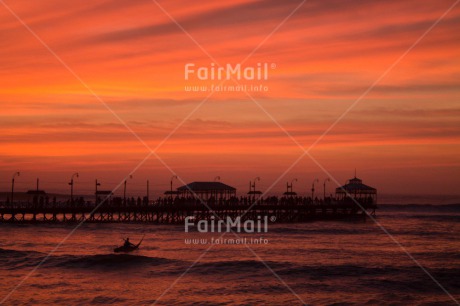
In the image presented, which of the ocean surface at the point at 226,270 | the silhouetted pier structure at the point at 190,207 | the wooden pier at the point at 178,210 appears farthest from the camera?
the silhouetted pier structure at the point at 190,207

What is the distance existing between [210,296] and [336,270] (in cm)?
1133

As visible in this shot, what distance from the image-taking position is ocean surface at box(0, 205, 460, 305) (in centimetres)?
3209

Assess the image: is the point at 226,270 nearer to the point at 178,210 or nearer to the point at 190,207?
the point at 190,207

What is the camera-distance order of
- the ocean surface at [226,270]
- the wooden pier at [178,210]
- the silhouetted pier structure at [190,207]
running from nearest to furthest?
the ocean surface at [226,270]
the wooden pier at [178,210]
the silhouetted pier structure at [190,207]

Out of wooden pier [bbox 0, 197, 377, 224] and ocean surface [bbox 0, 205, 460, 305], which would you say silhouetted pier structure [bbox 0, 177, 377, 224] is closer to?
wooden pier [bbox 0, 197, 377, 224]

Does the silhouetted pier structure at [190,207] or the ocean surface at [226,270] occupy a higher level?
the silhouetted pier structure at [190,207]

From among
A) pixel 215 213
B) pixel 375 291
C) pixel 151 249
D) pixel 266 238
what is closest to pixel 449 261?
pixel 375 291

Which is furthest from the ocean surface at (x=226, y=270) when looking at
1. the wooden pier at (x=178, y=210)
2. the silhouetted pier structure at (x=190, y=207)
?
the silhouetted pier structure at (x=190, y=207)

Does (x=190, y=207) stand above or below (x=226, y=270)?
above

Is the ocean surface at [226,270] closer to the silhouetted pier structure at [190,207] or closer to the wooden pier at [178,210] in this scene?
the wooden pier at [178,210]

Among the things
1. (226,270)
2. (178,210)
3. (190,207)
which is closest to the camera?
(226,270)

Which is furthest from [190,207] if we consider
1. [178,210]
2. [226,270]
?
[226,270]

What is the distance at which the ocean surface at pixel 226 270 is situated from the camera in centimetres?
3209

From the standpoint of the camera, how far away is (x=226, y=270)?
4012 cm
